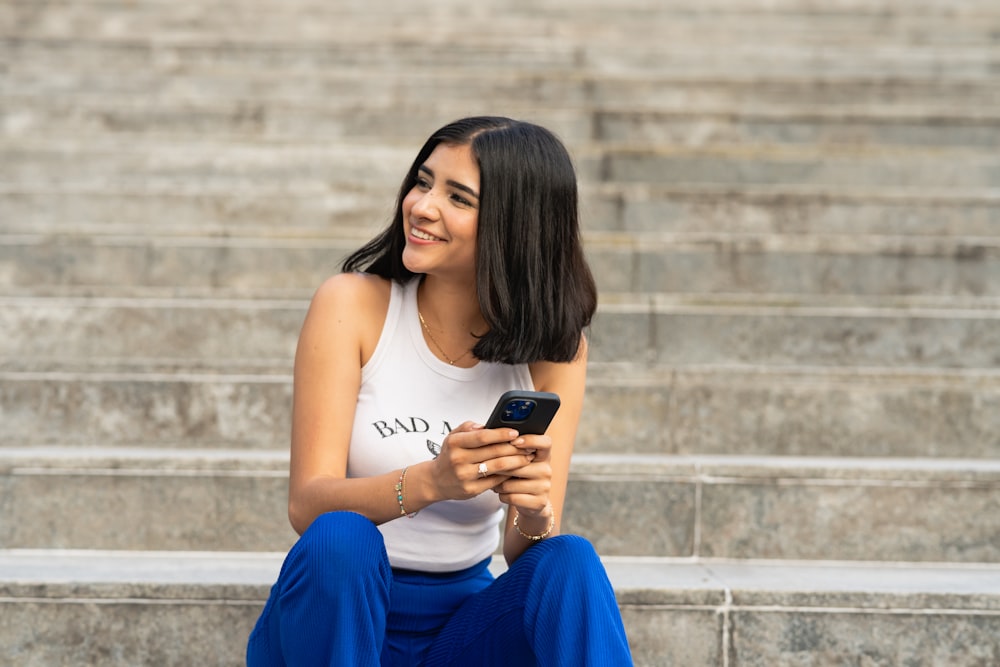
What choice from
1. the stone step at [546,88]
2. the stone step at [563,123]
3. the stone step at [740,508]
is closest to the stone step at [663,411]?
the stone step at [740,508]

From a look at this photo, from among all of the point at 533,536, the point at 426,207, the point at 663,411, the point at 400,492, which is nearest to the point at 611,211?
the point at 663,411

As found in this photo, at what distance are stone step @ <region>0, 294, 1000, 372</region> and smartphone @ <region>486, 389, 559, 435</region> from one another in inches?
57.1

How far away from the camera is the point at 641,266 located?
3.80 m

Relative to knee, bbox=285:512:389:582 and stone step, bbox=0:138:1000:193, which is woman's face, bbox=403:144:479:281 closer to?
knee, bbox=285:512:389:582

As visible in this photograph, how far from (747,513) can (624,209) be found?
5.53 feet

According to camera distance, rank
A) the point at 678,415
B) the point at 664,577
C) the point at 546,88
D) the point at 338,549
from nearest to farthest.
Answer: the point at 338,549 → the point at 664,577 → the point at 678,415 → the point at 546,88

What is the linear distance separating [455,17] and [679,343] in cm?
374

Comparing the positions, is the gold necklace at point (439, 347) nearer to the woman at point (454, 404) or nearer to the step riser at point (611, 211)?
the woman at point (454, 404)

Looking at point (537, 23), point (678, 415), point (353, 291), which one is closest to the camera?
point (353, 291)

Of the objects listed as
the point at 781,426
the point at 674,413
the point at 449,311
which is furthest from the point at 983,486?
the point at 449,311

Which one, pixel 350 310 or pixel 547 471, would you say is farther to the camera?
pixel 350 310

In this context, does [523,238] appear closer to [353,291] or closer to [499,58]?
[353,291]

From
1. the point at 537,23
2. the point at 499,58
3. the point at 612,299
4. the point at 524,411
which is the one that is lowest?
the point at 524,411

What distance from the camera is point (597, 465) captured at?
A: 279cm
